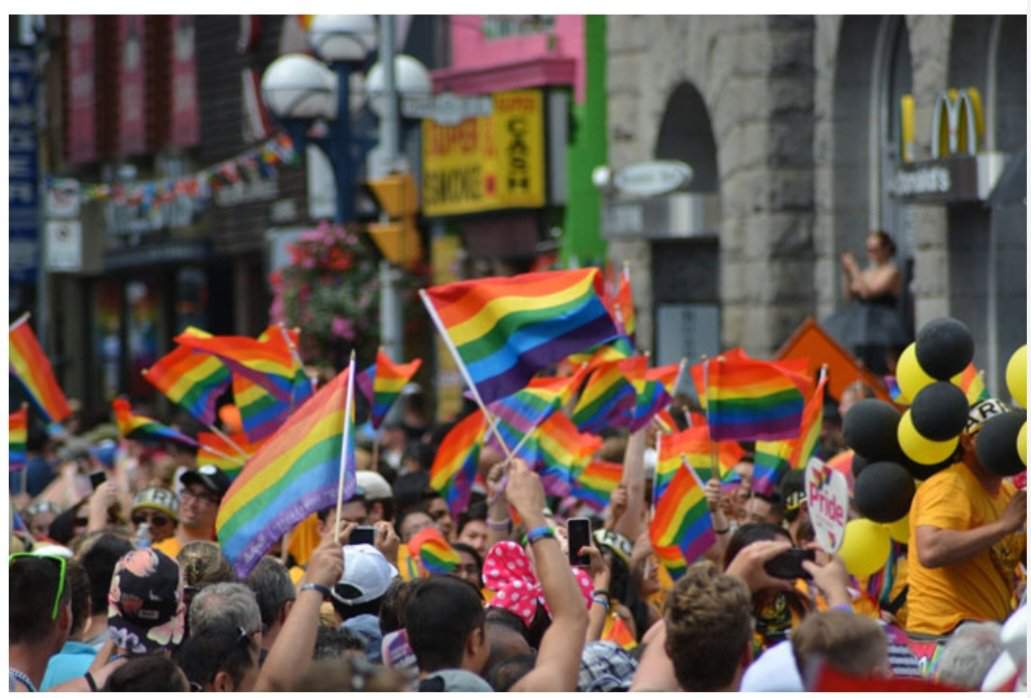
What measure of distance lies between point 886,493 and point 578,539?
144 centimetres

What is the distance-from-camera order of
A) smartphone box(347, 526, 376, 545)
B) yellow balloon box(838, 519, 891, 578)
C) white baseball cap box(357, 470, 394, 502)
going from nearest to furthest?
smartphone box(347, 526, 376, 545), yellow balloon box(838, 519, 891, 578), white baseball cap box(357, 470, 394, 502)

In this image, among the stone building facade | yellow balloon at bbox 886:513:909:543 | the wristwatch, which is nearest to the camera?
the wristwatch

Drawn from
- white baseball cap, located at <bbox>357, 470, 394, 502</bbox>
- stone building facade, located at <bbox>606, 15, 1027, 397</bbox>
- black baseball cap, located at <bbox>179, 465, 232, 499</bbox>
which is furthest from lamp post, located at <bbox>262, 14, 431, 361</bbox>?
black baseball cap, located at <bbox>179, 465, 232, 499</bbox>

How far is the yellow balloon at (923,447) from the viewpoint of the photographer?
Answer: 8.28 m

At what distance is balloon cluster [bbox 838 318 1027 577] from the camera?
809 centimetres

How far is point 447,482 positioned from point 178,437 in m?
1.73

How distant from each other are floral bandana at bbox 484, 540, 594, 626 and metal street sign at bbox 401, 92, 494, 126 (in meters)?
13.2

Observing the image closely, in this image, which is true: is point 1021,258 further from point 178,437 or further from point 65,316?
point 65,316

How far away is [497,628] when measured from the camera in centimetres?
709

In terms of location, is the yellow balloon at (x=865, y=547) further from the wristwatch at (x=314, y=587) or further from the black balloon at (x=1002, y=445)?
the wristwatch at (x=314, y=587)

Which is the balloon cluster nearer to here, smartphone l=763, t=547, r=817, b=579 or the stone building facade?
smartphone l=763, t=547, r=817, b=579

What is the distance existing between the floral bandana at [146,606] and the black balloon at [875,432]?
8.70 ft

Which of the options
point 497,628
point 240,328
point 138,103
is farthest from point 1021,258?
point 138,103

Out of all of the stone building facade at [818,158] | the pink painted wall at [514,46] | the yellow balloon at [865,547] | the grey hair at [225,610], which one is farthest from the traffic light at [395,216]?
the grey hair at [225,610]
